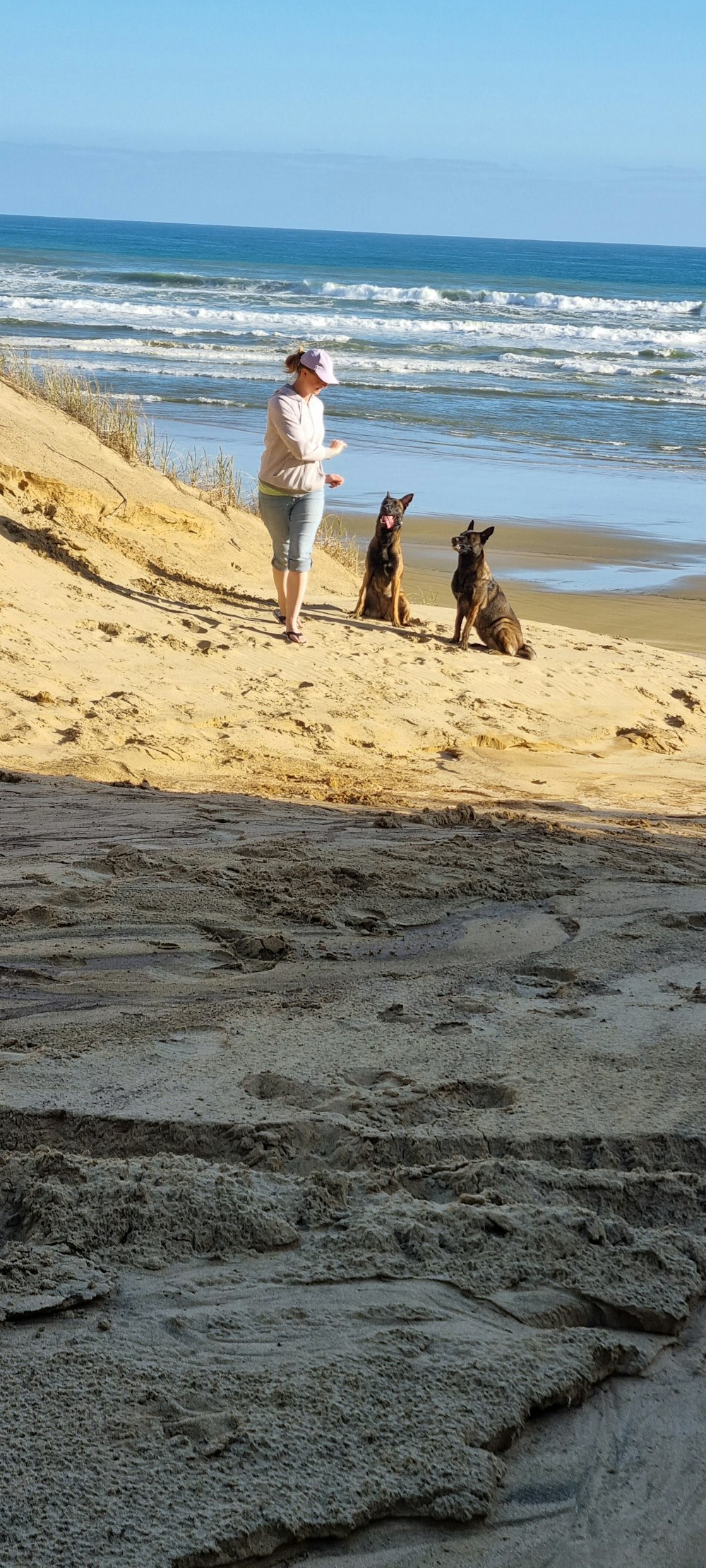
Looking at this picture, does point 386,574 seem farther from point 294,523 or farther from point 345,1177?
point 345,1177

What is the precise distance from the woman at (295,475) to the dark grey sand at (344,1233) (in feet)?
15.3

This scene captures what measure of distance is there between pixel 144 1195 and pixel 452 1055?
0.88 m

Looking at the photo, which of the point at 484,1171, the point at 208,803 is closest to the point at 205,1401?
the point at 484,1171

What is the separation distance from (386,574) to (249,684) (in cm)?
255

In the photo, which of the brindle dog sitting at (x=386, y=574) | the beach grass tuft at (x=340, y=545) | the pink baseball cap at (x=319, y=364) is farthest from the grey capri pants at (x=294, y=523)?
the beach grass tuft at (x=340, y=545)

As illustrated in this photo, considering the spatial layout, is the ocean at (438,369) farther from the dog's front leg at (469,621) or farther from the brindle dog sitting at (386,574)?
the dog's front leg at (469,621)

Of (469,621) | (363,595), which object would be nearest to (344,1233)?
(469,621)

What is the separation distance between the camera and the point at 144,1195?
80.7 inches

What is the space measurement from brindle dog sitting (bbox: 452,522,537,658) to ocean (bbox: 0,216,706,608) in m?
3.12

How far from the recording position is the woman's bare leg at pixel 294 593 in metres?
8.21

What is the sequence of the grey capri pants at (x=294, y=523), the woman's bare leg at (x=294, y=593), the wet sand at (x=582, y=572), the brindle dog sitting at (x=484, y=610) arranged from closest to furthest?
the grey capri pants at (x=294, y=523)
the woman's bare leg at (x=294, y=593)
the brindle dog sitting at (x=484, y=610)
the wet sand at (x=582, y=572)

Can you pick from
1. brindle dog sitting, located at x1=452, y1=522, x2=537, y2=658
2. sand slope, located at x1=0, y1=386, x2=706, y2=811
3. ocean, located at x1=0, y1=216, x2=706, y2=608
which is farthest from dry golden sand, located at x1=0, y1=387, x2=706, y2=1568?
ocean, located at x1=0, y1=216, x2=706, y2=608

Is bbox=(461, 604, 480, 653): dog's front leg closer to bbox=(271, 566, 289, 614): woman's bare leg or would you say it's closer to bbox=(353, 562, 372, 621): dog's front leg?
bbox=(353, 562, 372, 621): dog's front leg

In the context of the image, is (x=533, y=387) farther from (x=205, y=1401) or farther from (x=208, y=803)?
(x=205, y=1401)
